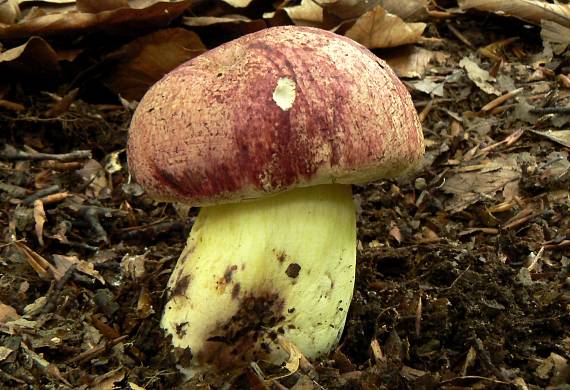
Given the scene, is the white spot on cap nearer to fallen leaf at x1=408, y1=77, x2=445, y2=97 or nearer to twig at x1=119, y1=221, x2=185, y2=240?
twig at x1=119, y1=221, x2=185, y2=240

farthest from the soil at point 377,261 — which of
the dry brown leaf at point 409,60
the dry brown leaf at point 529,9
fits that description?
the dry brown leaf at point 529,9

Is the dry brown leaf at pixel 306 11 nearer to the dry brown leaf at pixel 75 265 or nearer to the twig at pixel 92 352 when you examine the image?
the dry brown leaf at pixel 75 265

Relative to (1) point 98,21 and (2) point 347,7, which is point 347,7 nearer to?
(2) point 347,7

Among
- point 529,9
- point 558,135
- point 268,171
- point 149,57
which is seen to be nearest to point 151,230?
point 149,57

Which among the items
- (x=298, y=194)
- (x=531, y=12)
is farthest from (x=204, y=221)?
(x=531, y=12)

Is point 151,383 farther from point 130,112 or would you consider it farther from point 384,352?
point 130,112

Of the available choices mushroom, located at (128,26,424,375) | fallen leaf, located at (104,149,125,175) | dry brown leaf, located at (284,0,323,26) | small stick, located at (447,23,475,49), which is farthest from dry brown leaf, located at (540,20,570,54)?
fallen leaf, located at (104,149,125,175)
